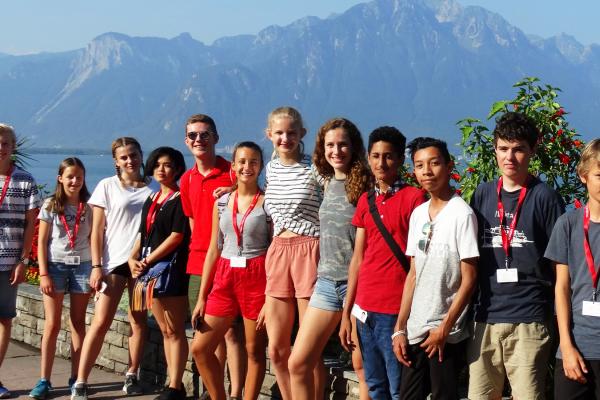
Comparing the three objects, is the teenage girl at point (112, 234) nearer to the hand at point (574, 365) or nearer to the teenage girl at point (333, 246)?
the teenage girl at point (333, 246)

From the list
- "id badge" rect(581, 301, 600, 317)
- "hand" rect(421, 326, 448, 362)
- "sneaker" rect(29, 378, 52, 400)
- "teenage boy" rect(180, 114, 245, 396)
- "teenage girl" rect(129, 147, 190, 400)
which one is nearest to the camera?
"id badge" rect(581, 301, 600, 317)

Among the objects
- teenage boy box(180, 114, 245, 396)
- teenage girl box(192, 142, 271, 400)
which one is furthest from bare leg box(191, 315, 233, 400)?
teenage boy box(180, 114, 245, 396)

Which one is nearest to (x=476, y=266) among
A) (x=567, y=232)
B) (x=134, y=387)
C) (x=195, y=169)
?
(x=567, y=232)

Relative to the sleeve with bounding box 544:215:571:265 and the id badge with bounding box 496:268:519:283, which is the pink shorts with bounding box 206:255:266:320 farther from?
the sleeve with bounding box 544:215:571:265

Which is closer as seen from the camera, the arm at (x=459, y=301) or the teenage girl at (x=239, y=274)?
the arm at (x=459, y=301)

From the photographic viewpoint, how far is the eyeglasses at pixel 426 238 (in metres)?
4.00

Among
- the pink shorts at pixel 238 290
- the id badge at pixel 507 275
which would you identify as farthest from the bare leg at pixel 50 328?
the id badge at pixel 507 275

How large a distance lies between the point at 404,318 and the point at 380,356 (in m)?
0.32

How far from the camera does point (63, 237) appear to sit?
6262mm

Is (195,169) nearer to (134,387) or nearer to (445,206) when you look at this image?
(134,387)

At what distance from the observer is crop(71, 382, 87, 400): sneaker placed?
602 centimetres

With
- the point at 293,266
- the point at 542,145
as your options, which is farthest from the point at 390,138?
the point at 542,145

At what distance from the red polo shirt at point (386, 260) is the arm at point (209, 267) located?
4.01 ft

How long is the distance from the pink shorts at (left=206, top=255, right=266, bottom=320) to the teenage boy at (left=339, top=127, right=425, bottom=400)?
0.79m
